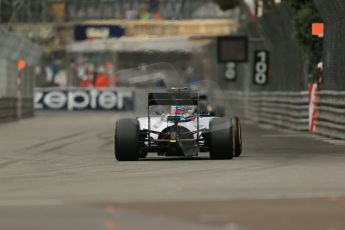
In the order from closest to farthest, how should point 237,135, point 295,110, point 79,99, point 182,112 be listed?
point 182,112
point 237,135
point 295,110
point 79,99

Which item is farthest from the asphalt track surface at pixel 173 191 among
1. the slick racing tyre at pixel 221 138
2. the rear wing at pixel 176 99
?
the rear wing at pixel 176 99

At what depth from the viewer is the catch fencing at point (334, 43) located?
86.2ft

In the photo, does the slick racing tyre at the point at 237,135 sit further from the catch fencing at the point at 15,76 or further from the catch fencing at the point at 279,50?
the catch fencing at the point at 15,76

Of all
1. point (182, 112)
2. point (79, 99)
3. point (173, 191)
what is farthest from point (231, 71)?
point (173, 191)

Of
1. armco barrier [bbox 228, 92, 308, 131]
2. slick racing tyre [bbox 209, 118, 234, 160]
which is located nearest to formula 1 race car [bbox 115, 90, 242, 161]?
slick racing tyre [bbox 209, 118, 234, 160]

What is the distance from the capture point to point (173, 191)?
1286cm

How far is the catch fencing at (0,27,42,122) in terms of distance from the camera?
136ft

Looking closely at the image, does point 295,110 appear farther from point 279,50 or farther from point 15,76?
point 15,76

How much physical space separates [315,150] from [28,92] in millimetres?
30213

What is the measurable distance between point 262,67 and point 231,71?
13.2 metres

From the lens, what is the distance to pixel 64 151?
2217cm

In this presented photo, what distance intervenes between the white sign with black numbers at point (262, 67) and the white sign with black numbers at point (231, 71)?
39.1ft

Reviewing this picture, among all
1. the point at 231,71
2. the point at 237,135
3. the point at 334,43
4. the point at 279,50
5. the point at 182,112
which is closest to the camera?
the point at 182,112

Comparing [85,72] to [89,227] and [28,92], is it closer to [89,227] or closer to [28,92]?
[28,92]
